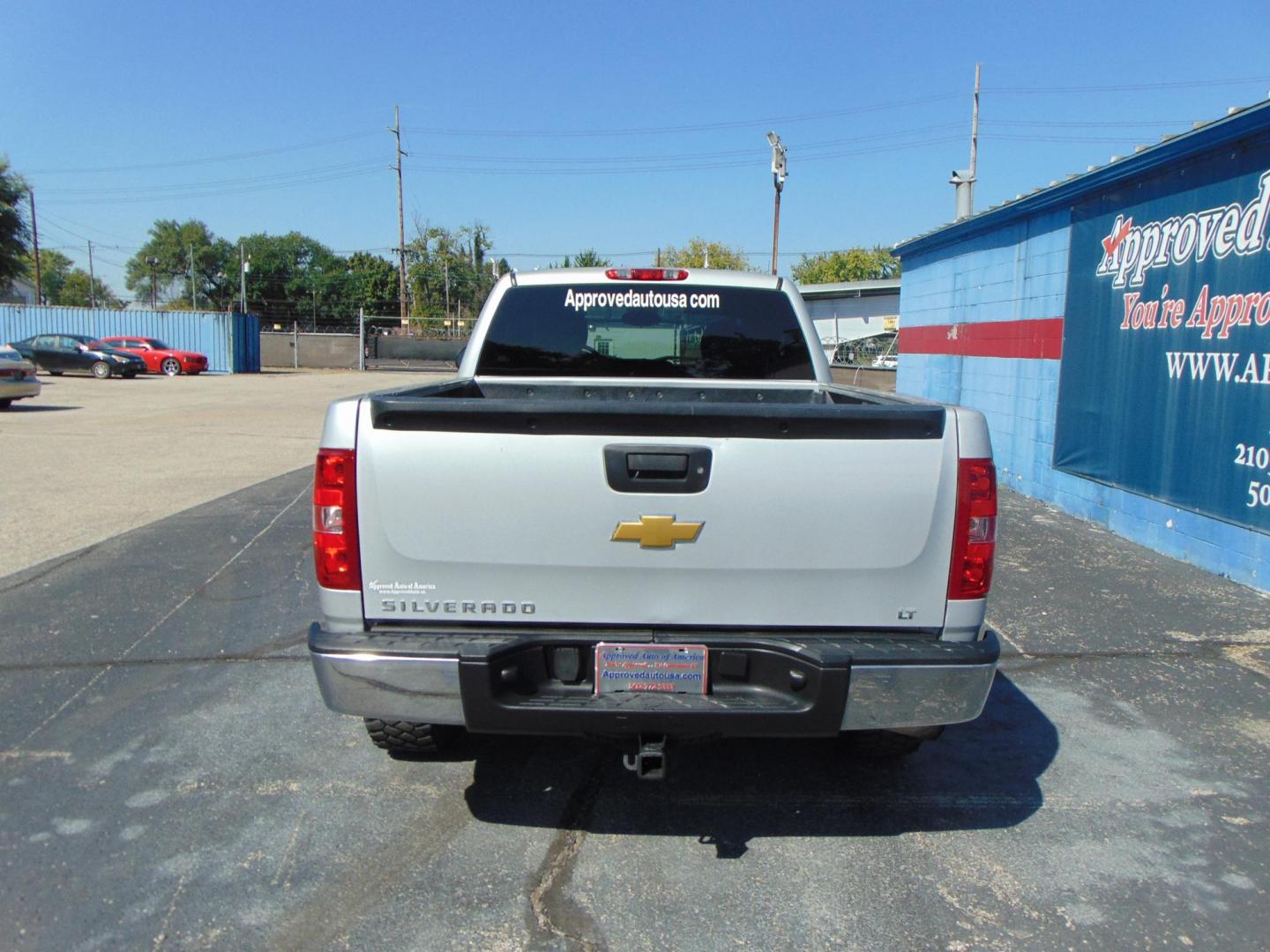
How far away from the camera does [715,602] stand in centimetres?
300

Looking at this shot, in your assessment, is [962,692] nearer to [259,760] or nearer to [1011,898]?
[1011,898]

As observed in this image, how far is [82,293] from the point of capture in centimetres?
12225

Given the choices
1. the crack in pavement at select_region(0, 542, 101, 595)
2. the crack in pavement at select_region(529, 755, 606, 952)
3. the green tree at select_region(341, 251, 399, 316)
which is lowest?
the crack in pavement at select_region(529, 755, 606, 952)

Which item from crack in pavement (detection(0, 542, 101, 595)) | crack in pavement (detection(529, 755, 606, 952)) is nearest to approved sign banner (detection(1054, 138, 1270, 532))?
crack in pavement (detection(529, 755, 606, 952))

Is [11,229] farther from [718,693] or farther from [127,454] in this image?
[718,693]

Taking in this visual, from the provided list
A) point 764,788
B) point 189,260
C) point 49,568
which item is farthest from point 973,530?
point 189,260

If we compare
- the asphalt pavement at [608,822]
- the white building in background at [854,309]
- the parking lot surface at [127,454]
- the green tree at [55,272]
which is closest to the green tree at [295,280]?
the green tree at [55,272]

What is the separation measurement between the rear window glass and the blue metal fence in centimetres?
3685

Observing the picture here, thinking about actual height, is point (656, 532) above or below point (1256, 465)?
above

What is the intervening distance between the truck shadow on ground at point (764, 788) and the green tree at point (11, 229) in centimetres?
4527

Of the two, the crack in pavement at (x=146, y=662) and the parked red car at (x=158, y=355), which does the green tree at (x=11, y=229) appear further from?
the crack in pavement at (x=146, y=662)

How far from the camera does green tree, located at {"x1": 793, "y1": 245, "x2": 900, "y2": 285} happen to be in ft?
267

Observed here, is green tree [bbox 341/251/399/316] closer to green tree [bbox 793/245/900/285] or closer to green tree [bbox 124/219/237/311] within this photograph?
green tree [bbox 124/219/237/311]

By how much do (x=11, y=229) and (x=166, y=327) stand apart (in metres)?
7.89
